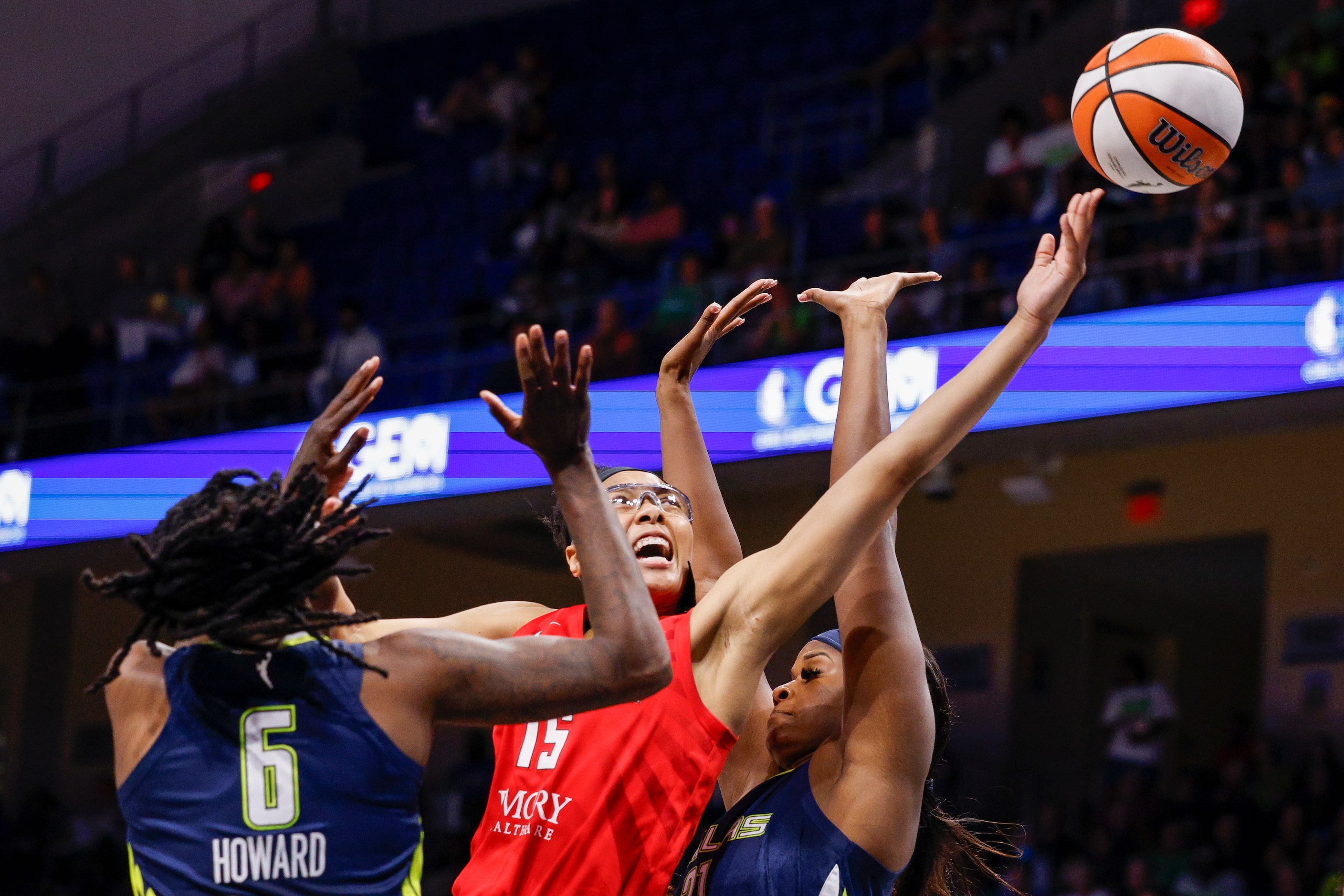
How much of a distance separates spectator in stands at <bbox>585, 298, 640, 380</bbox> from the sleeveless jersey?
6.28 meters

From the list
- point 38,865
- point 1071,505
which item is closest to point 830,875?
point 1071,505

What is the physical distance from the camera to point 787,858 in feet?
8.82

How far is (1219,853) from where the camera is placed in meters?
8.27

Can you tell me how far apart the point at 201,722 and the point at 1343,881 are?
7.84 feet

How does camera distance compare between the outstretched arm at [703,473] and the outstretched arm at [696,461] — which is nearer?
the outstretched arm at [703,473]

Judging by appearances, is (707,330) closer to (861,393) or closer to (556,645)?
(861,393)

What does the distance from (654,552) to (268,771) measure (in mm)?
1105

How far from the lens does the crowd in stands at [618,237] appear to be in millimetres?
8102

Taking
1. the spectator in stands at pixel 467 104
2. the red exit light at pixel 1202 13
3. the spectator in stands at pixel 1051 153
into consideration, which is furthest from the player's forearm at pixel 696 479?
the spectator in stands at pixel 467 104

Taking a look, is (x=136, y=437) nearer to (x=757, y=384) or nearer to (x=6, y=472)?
(x=6, y=472)

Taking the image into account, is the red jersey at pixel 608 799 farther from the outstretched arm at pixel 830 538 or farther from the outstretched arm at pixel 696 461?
the outstretched arm at pixel 696 461

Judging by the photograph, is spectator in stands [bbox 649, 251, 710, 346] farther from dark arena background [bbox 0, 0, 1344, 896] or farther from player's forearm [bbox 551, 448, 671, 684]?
player's forearm [bbox 551, 448, 671, 684]

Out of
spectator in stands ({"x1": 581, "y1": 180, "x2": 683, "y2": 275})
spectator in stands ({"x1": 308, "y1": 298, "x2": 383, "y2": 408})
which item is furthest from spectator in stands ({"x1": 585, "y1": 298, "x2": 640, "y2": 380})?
spectator in stands ({"x1": 308, "y1": 298, "x2": 383, "y2": 408})

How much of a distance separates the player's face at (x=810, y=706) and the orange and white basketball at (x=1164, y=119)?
1.60 m
